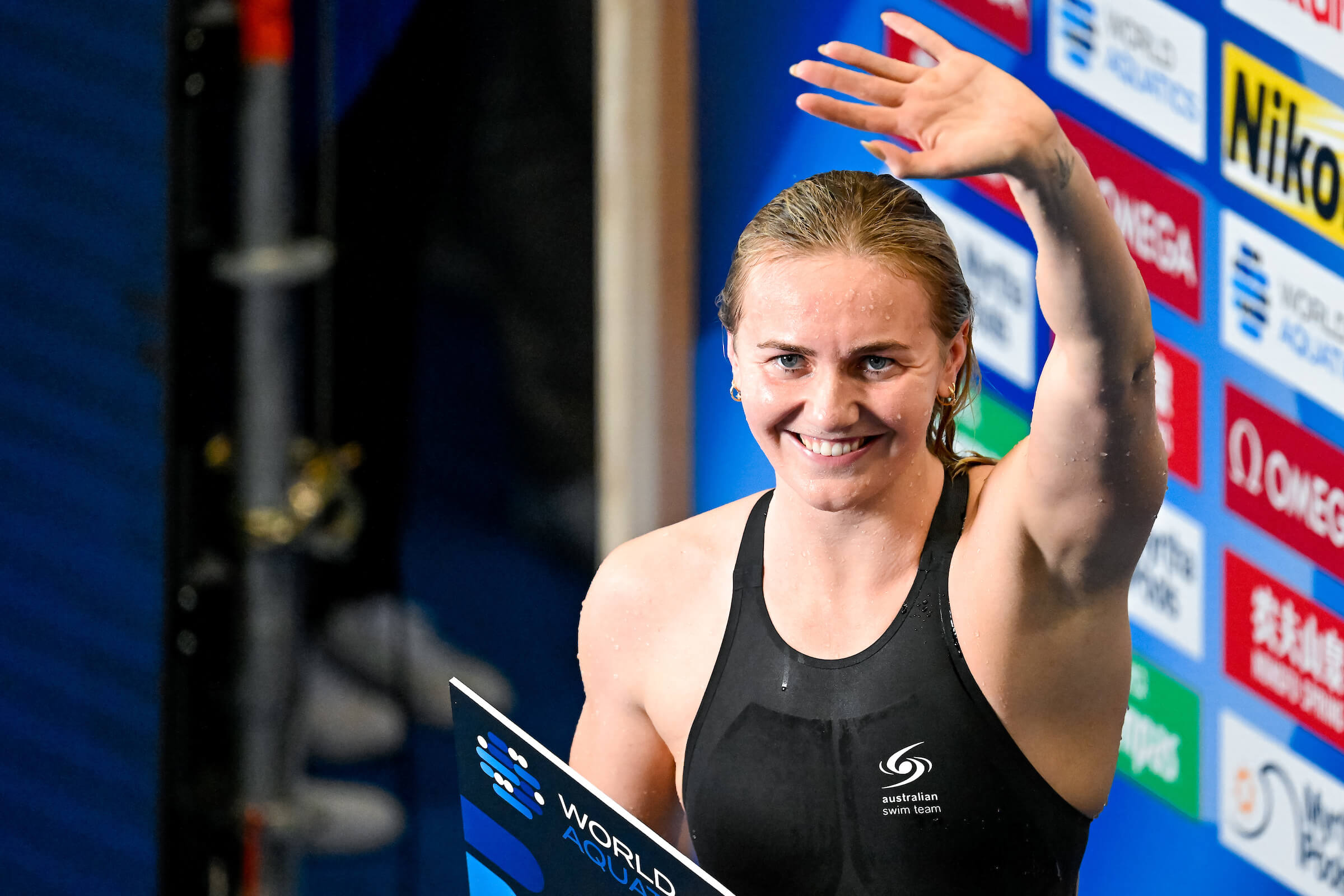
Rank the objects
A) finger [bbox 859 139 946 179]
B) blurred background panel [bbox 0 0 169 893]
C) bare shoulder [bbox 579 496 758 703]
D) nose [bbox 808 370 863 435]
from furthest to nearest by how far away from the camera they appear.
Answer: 1. blurred background panel [bbox 0 0 169 893]
2. bare shoulder [bbox 579 496 758 703]
3. nose [bbox 808 370 863 435]
4. finger [bbox 859 139 946 179]

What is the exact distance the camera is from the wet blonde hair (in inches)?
34.5

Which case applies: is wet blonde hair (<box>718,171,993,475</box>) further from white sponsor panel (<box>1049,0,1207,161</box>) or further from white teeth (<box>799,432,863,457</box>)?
white sponsor panel (<box>1049,0,1207,161</box>)

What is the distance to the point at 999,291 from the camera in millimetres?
1423

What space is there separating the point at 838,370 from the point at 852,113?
0.21 meters

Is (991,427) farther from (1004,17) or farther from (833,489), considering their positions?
(833,489)

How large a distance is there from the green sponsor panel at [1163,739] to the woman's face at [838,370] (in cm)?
67

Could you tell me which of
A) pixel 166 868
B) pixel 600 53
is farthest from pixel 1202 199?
pixel 166 868

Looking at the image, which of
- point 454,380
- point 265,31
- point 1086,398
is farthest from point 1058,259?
point 265,31

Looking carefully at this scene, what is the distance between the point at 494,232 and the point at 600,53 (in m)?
0.25

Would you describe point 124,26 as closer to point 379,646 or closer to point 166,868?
point 379,646

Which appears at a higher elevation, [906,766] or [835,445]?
[835,445]

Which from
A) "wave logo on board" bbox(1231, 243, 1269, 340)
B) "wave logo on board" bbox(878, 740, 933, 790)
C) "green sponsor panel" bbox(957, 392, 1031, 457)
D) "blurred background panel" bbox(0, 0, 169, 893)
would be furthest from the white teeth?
"blurred background panel" bbox(0, 0, 169, 893)

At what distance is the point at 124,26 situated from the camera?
1.56 meters

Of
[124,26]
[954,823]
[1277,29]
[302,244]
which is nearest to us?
[954,823]
